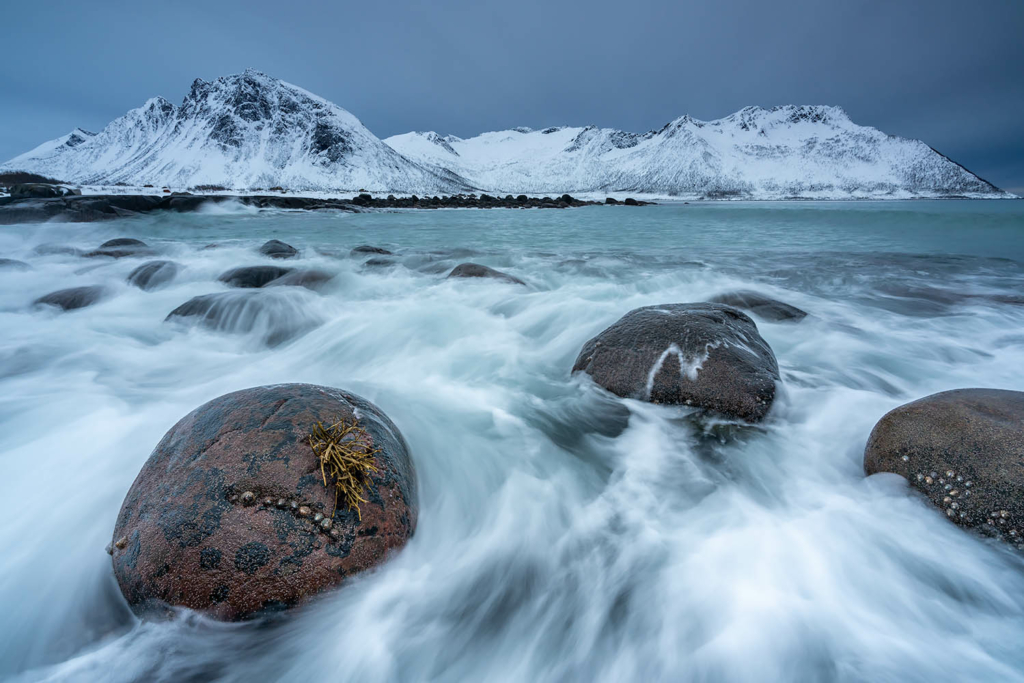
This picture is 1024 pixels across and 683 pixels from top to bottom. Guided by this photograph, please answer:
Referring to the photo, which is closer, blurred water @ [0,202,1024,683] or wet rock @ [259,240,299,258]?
blurred water @ [0,202,1024,683]

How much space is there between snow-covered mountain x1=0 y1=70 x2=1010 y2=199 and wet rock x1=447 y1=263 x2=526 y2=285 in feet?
328

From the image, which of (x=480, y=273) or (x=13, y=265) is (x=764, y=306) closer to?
(x=480, y=273)

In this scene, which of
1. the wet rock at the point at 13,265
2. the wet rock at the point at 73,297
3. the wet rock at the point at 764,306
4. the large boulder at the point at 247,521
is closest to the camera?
the large boulder at the point at 247,521

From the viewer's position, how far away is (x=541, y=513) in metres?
2.97

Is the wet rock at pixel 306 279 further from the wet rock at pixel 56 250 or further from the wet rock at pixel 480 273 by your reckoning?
the wet rock at pixel 56 250

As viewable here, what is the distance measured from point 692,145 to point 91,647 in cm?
21766

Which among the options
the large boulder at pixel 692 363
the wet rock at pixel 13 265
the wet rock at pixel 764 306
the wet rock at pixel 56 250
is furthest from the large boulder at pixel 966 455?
the wet rock at pixel 56 250

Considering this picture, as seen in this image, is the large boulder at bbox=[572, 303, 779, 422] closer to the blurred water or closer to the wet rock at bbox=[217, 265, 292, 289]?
the blurred water

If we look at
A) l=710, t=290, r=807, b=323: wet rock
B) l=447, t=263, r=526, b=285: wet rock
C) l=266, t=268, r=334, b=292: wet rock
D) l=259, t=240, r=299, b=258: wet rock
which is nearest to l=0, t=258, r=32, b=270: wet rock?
l=259, t=240, r=299, b=258: wet rock

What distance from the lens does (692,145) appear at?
187m

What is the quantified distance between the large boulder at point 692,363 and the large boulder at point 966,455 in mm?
925

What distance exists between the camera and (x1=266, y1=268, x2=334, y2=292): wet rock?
7.91 meters

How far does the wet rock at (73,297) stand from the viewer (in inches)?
282

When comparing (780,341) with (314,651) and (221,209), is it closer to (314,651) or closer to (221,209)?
(314,651)
